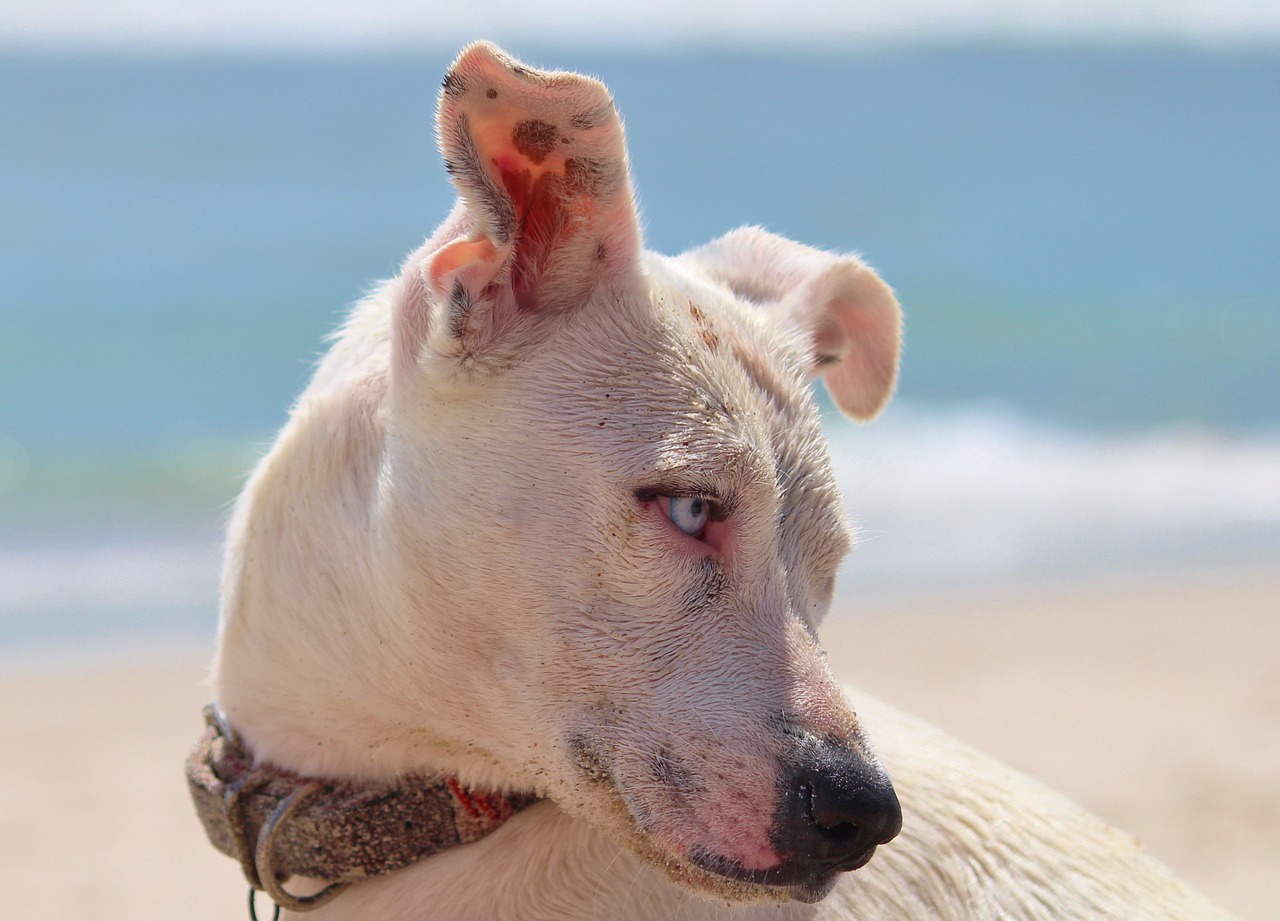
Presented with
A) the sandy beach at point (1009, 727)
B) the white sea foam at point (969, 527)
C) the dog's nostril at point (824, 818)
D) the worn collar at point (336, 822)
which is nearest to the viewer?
the dog's nostril at point (824, 818)

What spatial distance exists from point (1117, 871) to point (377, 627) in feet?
5.07

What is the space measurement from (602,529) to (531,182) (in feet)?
1.86

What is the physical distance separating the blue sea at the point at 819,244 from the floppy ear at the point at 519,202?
5.49 ft

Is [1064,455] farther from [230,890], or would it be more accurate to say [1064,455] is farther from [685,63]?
[685,63]

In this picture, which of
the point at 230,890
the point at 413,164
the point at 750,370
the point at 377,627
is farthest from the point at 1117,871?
the point at 413,164

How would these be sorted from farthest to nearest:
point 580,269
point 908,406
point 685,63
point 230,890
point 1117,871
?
point 685,63
point 908,406
point 230,890
point 1117,871
point 580,269

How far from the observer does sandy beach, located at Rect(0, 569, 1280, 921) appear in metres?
5.00

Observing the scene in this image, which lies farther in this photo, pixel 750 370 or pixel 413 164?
pixel 413 164

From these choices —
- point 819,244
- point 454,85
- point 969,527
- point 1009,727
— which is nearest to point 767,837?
point 454,85

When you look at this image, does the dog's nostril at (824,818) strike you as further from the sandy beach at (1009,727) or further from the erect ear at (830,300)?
the sandy beach at (1009,727)

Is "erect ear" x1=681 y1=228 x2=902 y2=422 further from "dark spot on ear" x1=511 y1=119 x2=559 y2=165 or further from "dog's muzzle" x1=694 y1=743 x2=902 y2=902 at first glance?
"dog's muzzle" x1=694 y1=743 x2=902 y2=902

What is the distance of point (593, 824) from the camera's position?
211 centimetres

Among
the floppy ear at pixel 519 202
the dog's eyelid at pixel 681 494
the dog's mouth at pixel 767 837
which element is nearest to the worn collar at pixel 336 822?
the dog's mouth at pixel 767 837

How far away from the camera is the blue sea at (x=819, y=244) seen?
29.6 ft
